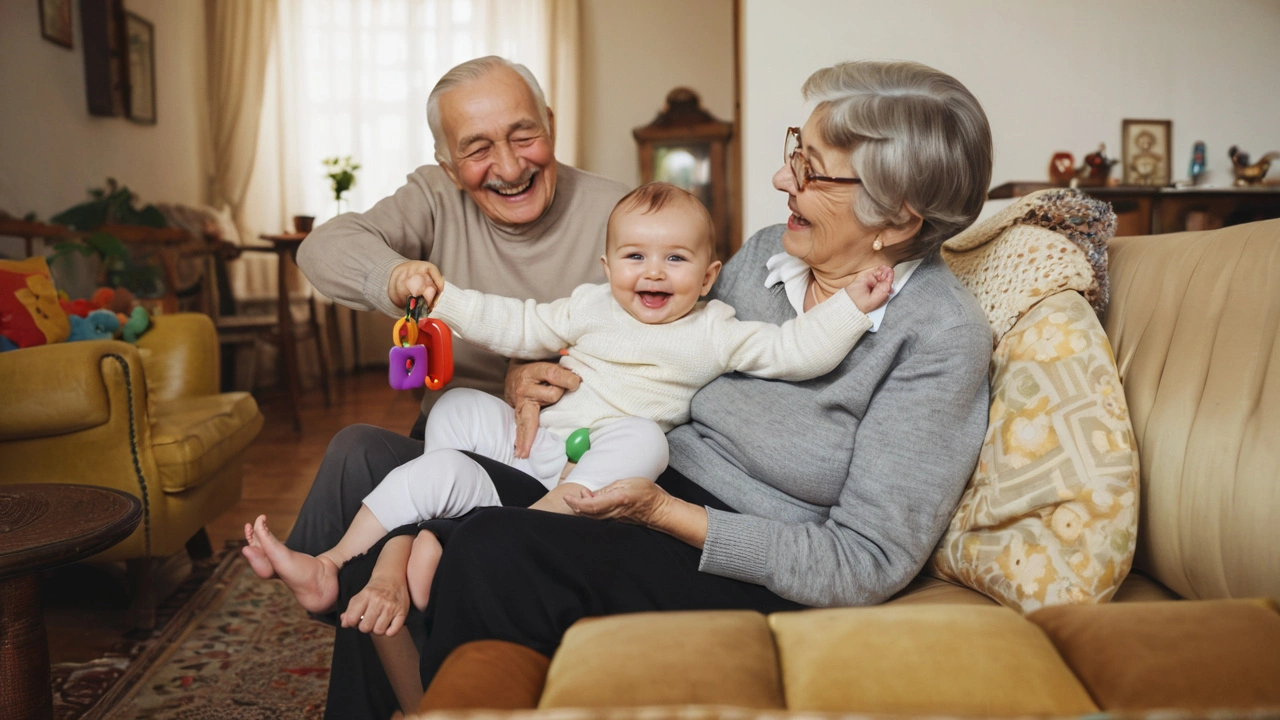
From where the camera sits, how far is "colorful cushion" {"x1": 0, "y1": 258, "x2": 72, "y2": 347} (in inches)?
92.6

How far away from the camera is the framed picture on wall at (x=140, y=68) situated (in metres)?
4.71

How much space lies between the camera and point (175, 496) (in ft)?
7.61

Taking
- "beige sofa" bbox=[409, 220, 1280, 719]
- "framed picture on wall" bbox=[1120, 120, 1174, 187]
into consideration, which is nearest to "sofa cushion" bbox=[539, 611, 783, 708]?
"beige sofa" bbox=[409, 220, 1280, 719]

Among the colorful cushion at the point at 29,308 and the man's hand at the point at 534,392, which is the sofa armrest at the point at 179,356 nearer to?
the colorful cushion at the point at 29,308

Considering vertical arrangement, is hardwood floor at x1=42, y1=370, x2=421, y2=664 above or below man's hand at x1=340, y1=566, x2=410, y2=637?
below

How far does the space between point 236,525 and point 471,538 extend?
7.78 ft

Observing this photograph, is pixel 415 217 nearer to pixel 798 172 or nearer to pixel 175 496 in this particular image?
pixel 798 172

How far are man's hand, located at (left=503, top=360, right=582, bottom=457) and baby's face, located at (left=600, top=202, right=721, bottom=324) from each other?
169 mm

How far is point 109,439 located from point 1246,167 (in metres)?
4.01

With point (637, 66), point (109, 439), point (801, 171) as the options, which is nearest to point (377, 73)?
point (637, 66)

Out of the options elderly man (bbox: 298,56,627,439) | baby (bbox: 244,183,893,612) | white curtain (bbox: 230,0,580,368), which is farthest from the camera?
white curtain (bbox: 230,0,580,368)

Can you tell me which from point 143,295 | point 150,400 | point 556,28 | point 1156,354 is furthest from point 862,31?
point 556,28

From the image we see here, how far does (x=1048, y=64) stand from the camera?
112 inches

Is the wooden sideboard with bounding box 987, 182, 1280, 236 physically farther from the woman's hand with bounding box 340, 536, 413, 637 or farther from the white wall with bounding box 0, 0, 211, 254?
the white wall with bounding box 0, 0, 211, 254
